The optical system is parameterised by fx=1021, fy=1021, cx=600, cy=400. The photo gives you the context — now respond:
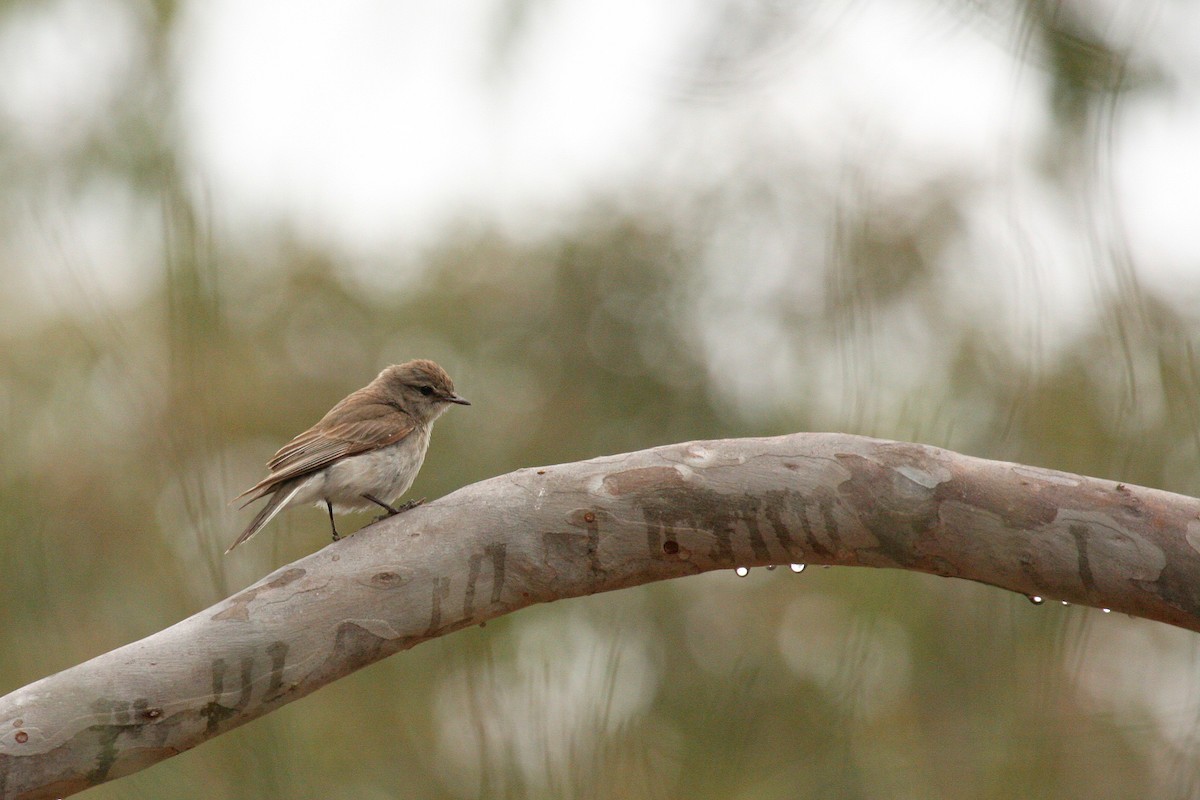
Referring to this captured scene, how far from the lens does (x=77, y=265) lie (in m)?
3.27

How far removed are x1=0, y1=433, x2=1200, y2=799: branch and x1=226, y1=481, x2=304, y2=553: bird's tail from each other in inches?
33.9

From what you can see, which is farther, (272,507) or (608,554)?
(272,507)

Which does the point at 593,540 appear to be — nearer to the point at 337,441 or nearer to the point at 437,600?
the point at 437,600

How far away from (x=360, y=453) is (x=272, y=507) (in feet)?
1.33

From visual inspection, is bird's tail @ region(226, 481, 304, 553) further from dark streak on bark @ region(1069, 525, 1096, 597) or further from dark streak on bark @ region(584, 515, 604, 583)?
dark streak on bark @ region(1069, 525, 1096, 597)

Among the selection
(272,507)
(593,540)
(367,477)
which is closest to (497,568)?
(593,540)

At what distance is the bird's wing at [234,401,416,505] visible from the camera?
11.2 ft

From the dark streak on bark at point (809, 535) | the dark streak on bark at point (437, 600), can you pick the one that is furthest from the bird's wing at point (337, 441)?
the dark streak on bark at point (809, 535)

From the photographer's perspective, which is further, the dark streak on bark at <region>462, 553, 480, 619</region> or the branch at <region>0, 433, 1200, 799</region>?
the dark streak on bark at <region>462, 553, 480, 619</region>

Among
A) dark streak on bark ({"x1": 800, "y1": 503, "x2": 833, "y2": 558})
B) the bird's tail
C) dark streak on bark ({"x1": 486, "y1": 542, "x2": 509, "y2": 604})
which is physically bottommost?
the bird's tail

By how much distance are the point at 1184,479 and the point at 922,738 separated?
1709 millimetres

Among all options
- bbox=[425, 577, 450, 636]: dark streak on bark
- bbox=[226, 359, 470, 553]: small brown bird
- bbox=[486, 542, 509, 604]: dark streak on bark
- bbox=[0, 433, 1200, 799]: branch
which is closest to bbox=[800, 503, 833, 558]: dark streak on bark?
bbox=[0, 433, 1200, 799]: branch

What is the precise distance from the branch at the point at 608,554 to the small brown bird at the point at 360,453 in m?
0.98

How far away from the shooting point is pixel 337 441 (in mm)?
3613
